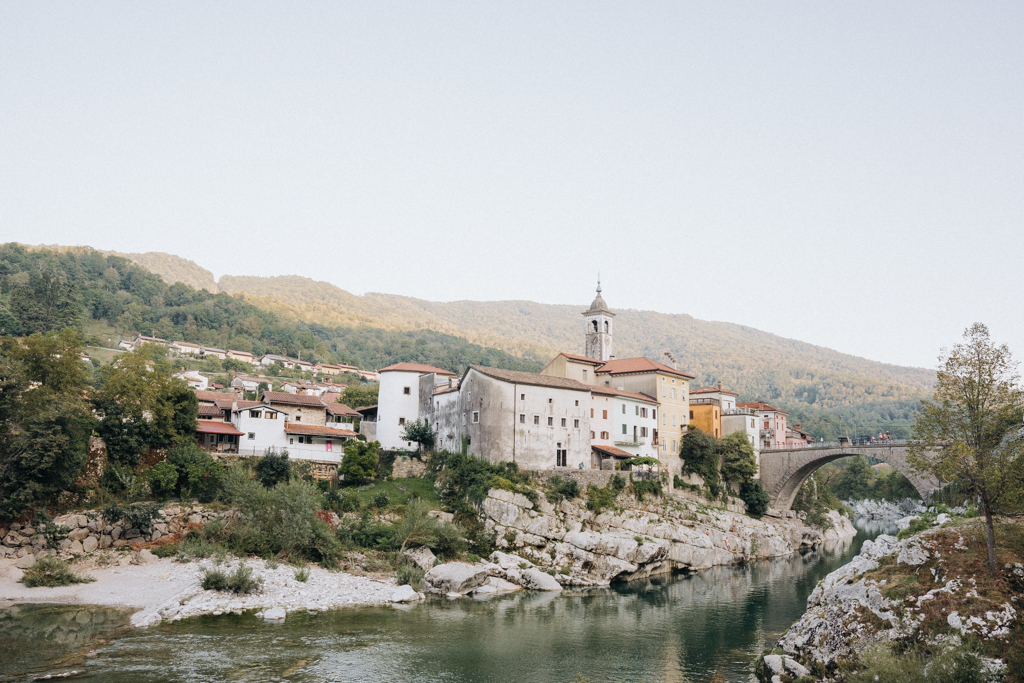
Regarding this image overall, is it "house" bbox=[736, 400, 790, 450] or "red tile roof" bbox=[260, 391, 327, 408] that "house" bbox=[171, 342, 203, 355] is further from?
"house" bbox=[736, 400, 790, 450]

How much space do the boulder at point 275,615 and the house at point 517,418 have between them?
72.7ft

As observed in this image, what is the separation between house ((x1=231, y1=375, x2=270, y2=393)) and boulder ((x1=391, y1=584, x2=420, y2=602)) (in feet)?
202

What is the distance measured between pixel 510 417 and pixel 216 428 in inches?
894

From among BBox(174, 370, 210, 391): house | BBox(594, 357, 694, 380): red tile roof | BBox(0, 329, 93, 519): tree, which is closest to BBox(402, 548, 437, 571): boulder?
BBox(0, 329, 93, 519): tree

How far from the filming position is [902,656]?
22797 millimetres

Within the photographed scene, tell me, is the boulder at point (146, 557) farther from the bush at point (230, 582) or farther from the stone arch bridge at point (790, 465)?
the stone arch bridge at point (790, 465)

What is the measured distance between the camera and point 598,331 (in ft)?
273

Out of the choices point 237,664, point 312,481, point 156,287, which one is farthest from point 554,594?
point 156,287

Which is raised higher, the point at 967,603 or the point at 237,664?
the point at 967,603

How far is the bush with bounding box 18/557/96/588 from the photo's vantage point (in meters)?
37.2

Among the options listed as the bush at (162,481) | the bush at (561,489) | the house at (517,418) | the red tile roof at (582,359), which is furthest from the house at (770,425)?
the bush at (162,481)

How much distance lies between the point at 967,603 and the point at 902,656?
3200mm

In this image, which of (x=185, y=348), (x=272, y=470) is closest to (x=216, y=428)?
(x=272, y=470)

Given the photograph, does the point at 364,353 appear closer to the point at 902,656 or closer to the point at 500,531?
the point at 500,531
